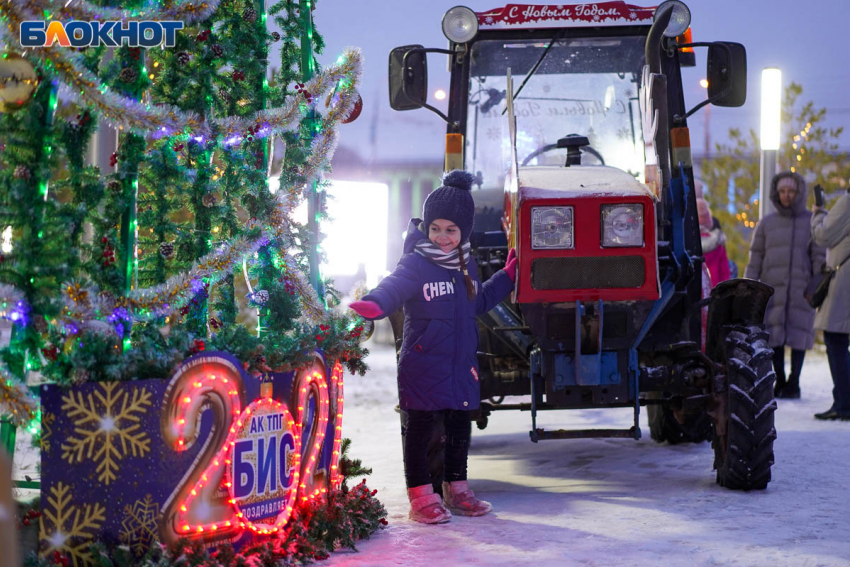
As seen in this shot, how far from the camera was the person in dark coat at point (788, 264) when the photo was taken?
9578mm

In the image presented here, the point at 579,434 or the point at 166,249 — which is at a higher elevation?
the point at 166,249

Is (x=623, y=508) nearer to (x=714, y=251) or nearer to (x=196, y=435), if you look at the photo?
(x=196, y=435)

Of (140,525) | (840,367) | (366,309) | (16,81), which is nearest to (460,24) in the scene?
(366,309)

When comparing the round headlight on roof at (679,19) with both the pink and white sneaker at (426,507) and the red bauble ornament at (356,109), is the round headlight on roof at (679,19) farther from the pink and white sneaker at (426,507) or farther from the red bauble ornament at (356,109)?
the pink and white sneaker at (426,507)

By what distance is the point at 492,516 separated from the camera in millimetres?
5012

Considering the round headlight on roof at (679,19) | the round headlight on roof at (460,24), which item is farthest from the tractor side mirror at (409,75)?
the round headlight on roof at (679,19)

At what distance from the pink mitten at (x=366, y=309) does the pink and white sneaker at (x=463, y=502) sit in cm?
101

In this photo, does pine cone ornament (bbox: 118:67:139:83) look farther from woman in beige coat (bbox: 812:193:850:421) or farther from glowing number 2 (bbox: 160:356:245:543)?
woman in beige coat (bbox: 812:193:850:421)

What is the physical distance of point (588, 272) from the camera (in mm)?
5301

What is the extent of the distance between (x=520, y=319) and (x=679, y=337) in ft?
3.32

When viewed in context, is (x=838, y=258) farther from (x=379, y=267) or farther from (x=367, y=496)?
(x=379, y=267)

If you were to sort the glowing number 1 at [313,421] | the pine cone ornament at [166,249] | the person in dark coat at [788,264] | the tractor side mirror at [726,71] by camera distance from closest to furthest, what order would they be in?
the pine cone ornament at [166,249] → the glowing number 1 at [313,421] → the tractor side mirror at [726,71] → the person in dark coat at [788,264]

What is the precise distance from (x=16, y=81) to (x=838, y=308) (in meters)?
6.99

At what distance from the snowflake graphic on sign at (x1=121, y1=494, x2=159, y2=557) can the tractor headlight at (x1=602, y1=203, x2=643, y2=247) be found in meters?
2.68
